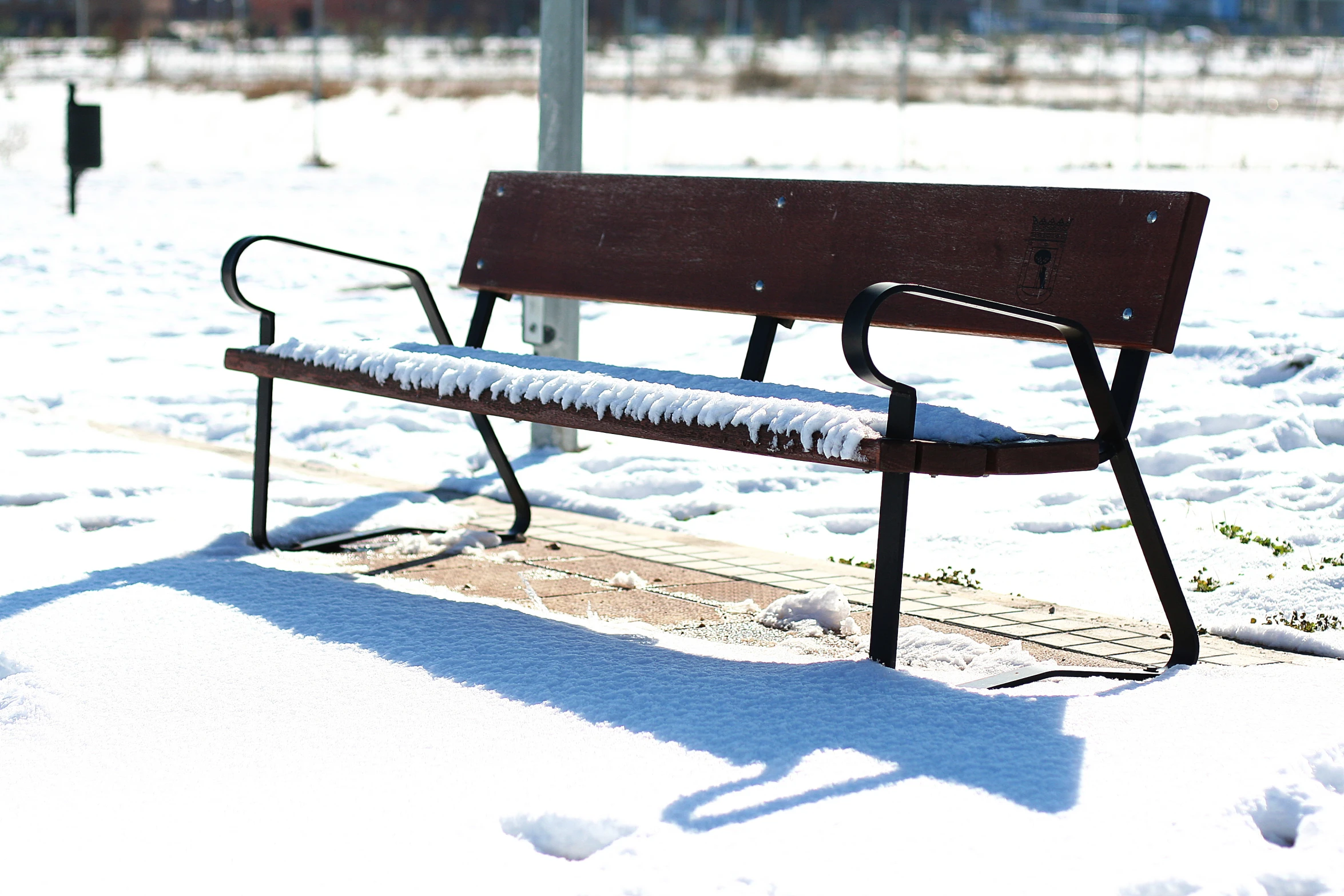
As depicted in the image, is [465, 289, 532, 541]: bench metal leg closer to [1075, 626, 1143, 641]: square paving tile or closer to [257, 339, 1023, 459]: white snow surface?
[257, 339, 1023, 459]: white snow surface

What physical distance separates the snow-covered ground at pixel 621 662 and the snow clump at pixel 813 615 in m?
0.36

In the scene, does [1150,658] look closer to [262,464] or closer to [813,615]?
[813,615]

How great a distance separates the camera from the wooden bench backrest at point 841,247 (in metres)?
3.09

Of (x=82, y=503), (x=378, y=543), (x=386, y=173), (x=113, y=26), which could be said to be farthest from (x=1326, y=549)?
(x=113, y=26)

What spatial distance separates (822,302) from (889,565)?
102cm

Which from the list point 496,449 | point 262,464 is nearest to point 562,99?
point 496,449

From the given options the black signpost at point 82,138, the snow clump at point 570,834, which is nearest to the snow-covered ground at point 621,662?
the snow clump at point 570,834

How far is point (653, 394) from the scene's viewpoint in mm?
2973

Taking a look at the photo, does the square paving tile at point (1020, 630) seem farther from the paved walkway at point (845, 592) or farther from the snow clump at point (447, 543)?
the snow clump at point (447, 543)

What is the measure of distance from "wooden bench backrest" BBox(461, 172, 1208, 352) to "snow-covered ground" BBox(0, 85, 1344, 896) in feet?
2.62

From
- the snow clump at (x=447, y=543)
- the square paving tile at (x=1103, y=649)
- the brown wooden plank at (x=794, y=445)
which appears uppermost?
the brown wooden plank at (x=794, y=445)

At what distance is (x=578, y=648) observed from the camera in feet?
10.1

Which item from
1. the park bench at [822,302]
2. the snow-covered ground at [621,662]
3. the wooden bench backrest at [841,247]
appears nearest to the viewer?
the snow-covered ground at [621,662]

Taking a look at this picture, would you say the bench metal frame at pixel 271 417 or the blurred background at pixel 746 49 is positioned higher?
the blurred background at pixel 746 49
